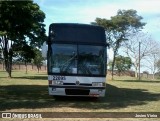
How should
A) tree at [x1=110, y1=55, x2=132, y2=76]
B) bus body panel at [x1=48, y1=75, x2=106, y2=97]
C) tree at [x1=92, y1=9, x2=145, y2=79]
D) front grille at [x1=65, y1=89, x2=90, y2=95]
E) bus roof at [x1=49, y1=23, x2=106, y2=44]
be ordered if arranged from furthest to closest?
tree at [x1=110, y1=55, x2=132, y2=76] < tree at [x1=92, y1=9, x2=145, y2=79] < bus roof at [x1=49, y1=23, x2=106, y2=44] < front grille at [x1=65, y1=89, x2=90, y2=95] < bus body panel at [x1=48, y1=75, x2=106, y2=97]

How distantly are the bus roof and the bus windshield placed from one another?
270 millimetres

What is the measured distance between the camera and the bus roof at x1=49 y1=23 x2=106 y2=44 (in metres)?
16.7

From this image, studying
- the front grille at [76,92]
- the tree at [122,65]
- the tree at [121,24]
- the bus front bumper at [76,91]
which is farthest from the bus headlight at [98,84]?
the tree at [122,65]

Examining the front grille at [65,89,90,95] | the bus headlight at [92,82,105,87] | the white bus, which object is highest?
the white bus

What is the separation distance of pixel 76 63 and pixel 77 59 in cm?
18

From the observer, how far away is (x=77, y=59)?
16406mm

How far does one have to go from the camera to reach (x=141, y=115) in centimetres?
1266

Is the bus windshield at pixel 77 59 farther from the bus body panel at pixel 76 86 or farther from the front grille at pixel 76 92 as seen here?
the front grille at pixel 76 92

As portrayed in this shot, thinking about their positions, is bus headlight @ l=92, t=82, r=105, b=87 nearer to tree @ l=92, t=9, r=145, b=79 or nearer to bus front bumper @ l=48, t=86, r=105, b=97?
bus front bumper @ l=48, t=86, r=105, b=97

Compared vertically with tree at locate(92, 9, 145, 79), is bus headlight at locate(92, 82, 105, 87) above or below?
below

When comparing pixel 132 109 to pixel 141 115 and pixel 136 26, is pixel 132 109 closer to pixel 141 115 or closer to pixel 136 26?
pixel 141 115

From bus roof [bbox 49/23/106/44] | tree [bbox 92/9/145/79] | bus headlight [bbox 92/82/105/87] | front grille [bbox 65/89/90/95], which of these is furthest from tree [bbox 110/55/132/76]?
front grille [bbox 65/89/90/95]

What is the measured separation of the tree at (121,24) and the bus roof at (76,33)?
3052 cm

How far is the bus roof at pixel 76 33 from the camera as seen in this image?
656 inches
